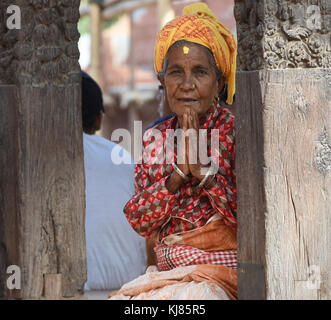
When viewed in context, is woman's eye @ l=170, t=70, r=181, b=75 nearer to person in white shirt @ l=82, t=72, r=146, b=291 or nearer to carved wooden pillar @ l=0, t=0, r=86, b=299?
carved wooden pillar @ l=0, t=0, r=86, b=299

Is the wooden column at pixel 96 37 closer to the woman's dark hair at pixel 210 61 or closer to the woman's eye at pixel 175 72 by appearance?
the woman's dark hair at pixel 210 61

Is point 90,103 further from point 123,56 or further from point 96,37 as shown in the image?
point 123,56

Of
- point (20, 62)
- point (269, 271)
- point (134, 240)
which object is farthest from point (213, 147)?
point (134, 240)

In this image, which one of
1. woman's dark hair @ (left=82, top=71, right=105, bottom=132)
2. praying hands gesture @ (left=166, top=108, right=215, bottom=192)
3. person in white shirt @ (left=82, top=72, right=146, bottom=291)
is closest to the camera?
praying hands gesture @ (left=166, top=108, right=215, bottom=192)

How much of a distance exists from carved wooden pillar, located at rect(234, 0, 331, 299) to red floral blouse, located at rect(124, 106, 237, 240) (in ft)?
1.12

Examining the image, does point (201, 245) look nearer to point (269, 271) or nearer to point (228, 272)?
point (228, 272)

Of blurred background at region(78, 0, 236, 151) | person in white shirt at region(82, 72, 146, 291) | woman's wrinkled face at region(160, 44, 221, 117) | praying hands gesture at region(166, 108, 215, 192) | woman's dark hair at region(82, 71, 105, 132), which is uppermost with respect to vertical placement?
blurred background at region(78, 0, 236, 151)

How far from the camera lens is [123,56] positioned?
49.5ft

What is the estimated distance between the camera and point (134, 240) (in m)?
5.25

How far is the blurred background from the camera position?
13870 millimetres

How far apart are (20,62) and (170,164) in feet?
2.98

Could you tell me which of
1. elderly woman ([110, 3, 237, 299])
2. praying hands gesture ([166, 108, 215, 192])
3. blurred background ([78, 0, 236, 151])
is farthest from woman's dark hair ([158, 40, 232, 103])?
blurred background ([78, 0, 236, 151])

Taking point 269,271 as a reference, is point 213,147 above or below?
above

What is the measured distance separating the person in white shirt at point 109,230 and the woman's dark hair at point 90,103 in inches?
8.0
